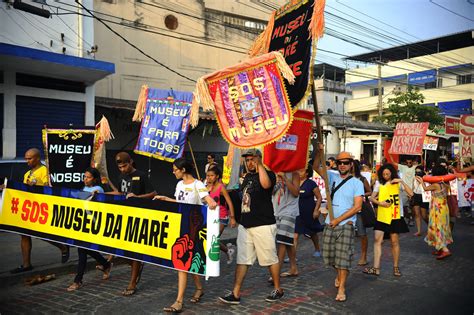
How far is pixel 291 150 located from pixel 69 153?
12.2 feet

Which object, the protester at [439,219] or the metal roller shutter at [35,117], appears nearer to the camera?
the protester at [439,219]

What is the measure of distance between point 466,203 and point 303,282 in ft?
28.9

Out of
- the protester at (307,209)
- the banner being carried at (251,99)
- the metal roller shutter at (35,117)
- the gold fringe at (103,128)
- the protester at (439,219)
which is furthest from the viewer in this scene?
the metal roller shutter at (35,117)

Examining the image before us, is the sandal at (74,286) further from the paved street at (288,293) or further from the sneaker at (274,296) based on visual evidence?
the sneaker at (274,296)

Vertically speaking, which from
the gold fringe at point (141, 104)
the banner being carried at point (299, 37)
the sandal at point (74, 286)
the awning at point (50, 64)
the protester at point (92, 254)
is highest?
the awning at point (50, 64)

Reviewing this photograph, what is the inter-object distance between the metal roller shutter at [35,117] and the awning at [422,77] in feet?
118

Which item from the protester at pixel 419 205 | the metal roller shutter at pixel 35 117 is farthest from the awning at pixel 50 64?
the protester at pixel 419 205

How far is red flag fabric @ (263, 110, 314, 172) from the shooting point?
5953mm

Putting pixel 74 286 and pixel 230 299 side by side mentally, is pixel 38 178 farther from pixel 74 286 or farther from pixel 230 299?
pixel 230 299

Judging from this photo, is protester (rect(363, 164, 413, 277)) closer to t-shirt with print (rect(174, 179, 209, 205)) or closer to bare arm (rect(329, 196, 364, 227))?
bare arm (rect(329, 196, 364, 227))

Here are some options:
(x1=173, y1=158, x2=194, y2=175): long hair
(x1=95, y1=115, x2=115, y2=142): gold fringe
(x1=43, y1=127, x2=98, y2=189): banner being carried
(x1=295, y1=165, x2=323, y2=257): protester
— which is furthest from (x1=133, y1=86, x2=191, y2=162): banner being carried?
(x1=173, y1=158, x2=194, y2=175): long hair

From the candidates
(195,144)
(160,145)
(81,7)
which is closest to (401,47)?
(195,144)

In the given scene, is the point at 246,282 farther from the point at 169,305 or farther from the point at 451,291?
the point at 451,291

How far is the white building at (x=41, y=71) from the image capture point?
10.5m
